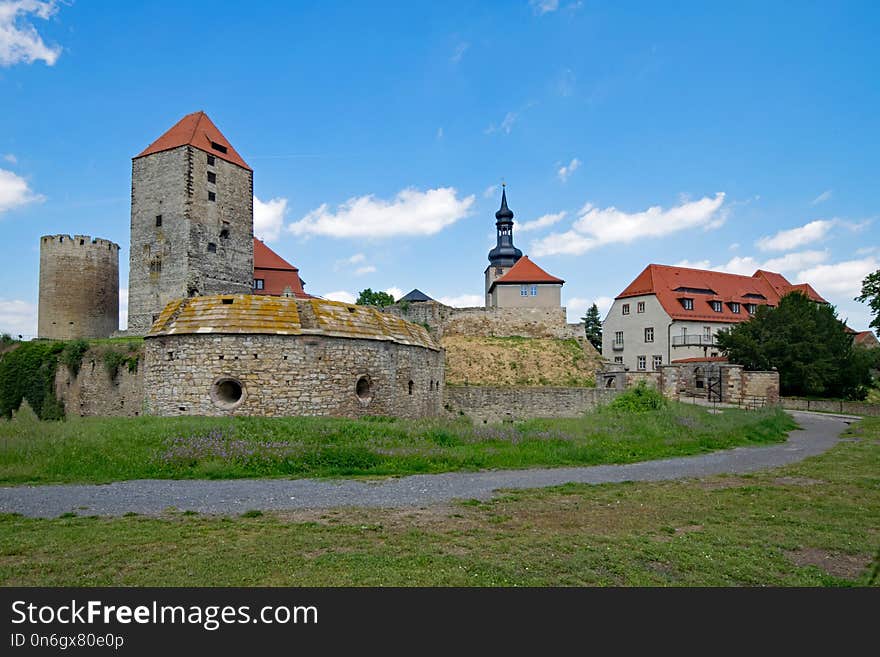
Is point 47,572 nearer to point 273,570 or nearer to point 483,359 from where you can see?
point 273,570

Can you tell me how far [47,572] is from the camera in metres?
5.26

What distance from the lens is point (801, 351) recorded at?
32.8m

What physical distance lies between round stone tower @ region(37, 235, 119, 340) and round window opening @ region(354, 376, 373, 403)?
90.2ft

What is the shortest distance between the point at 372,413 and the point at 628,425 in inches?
309

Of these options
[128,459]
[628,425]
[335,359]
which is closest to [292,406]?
[335,359]

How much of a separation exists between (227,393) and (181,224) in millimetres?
23730

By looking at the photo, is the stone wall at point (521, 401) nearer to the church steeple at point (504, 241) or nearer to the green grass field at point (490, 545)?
the green grass field at point (490, 545)

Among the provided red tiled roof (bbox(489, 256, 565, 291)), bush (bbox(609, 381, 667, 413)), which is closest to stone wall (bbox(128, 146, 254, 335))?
red tiled roof (bbox(489, 256, 565, 291))

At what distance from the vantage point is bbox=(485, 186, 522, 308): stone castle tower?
239 ft

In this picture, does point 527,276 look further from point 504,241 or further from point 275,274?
point 504,241

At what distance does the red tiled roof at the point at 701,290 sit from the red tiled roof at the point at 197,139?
Result: 107 feet

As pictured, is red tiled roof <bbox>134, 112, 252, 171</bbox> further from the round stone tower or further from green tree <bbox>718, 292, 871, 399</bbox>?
green tree <bbox>718, 292, 871, 399</bbox>

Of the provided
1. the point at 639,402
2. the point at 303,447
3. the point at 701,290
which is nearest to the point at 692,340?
the point at 701,290

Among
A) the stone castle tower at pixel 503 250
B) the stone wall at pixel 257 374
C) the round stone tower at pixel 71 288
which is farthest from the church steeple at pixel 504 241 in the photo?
the stone wall at pixel 257 374
